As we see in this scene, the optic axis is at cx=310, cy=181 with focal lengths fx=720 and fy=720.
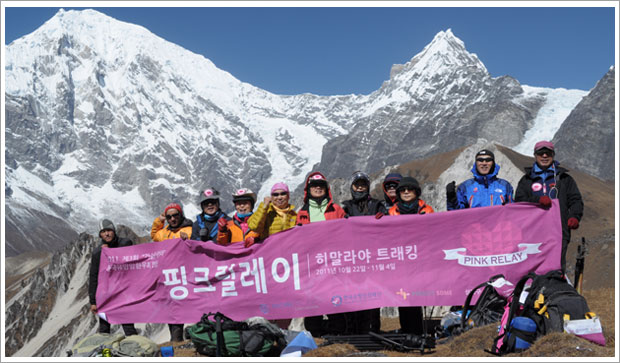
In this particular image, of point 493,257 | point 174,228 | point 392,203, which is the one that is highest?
point 392,203

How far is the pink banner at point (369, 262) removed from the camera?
10398 mm

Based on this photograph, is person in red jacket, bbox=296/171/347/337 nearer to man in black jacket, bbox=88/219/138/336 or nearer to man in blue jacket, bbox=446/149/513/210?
man in blue jacket, bbox=446/149/513/210

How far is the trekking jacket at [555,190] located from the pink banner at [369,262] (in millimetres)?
204

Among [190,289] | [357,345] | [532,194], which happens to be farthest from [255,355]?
[532,194]

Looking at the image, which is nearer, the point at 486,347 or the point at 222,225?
the point at 486,347

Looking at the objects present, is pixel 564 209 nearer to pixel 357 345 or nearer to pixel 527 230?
pixel 527 230

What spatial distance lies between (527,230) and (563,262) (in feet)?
2.24

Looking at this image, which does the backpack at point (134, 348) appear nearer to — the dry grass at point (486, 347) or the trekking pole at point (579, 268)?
the dry grass at point (486, 347)

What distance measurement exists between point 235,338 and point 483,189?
434 centimetres

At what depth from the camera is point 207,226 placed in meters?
12.1

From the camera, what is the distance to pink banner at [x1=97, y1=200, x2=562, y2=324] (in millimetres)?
A: 10398

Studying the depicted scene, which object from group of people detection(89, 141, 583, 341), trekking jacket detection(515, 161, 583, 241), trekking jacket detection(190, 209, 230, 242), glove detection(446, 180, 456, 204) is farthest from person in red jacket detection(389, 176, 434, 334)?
trekking jacket detection(190, 209, 230, 242)

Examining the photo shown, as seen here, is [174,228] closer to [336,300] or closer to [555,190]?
[336,300]

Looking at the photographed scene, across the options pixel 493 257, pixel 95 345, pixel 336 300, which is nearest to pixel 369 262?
pixel 336 300
